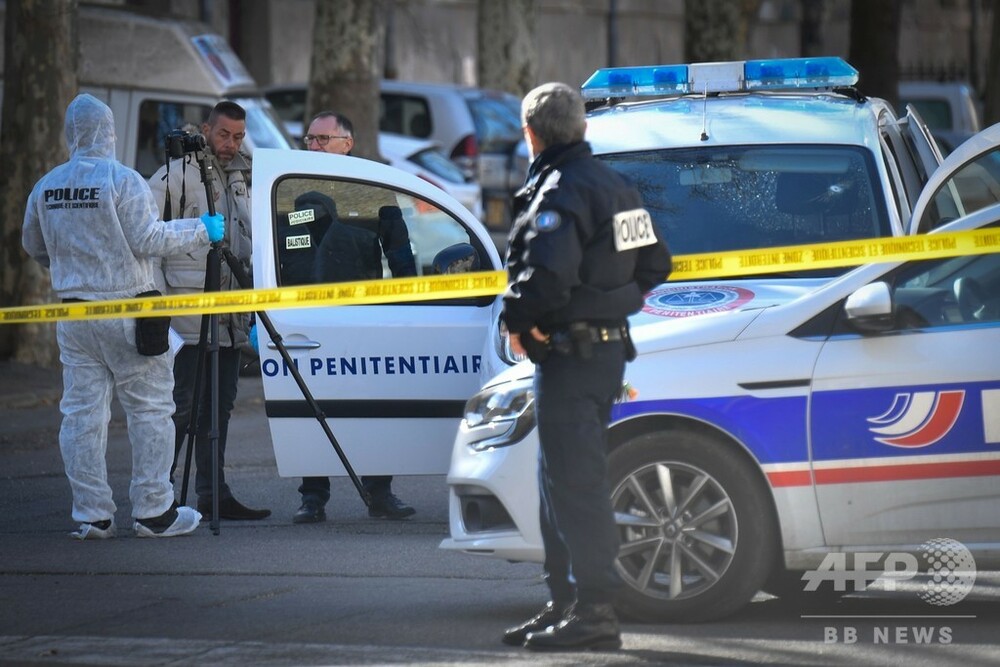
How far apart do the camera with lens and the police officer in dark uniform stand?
289 cm

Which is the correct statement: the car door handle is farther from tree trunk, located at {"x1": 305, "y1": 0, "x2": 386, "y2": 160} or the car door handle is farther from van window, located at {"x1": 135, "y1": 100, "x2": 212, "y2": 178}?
tree trunk, located at {"x1": 305, "y1": 0, "x2": 386, "y2": 160}

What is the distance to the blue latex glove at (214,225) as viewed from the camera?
794 centimetres

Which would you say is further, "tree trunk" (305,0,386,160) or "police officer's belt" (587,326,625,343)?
"tree trunk" (305,0,386,160)

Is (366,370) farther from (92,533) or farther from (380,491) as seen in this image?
(92,533)

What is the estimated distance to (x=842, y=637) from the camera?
6016 millimetres

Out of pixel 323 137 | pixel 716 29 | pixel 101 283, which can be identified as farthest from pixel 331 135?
pixel 716 29

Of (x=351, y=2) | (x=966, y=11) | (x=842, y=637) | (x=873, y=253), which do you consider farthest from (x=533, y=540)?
(x=966, y=11)

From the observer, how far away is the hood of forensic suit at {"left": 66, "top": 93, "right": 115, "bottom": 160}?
7.86 meters

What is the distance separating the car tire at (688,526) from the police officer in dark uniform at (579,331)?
34 cm

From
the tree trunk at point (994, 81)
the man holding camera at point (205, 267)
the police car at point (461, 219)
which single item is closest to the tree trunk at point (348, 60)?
the tree trunk at point (994, 81)

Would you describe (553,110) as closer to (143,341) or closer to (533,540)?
(533,540)

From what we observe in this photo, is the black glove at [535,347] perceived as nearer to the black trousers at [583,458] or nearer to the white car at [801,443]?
the black trousers at [583,458]

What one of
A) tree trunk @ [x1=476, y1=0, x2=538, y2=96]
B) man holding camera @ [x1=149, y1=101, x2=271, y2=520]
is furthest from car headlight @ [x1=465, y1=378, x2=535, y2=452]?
tree trunk @ [x1=476, y1=0, x2=538, y2=96]

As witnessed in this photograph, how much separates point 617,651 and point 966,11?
48870mm
